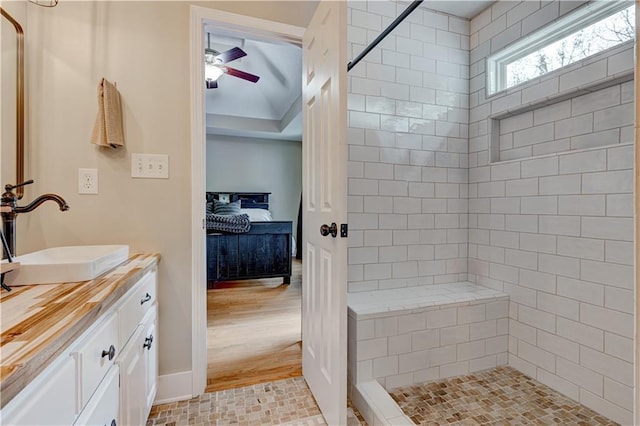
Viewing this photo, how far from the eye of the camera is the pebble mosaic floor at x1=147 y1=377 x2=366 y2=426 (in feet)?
4.90

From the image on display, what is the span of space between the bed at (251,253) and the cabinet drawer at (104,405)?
2.95 m

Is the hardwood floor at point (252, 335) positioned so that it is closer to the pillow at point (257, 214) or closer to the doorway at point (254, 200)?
the doorway at point (254, 200)

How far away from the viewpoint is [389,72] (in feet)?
7.20

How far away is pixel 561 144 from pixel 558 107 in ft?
0.77

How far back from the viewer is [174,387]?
165 centimetres

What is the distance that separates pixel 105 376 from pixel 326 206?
1.01 metres

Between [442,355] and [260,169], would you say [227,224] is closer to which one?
[260,169]

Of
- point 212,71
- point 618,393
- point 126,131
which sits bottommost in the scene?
point 618,393

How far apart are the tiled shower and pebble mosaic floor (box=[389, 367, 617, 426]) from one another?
0.29ft

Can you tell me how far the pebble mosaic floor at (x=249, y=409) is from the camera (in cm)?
149

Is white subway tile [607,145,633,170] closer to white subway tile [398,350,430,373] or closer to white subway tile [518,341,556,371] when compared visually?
white subway tile [518,341,556,371]

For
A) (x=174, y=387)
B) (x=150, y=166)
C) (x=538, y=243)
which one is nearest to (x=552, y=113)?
(x=538, y=243)

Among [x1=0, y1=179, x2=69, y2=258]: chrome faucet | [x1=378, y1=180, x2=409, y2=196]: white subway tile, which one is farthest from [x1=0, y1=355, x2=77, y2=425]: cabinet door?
[x1=378, y1=180, x2=409, y2=196]: white subway tile

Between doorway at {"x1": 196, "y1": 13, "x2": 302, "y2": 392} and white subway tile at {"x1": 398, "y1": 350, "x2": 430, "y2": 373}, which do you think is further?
doorway at {"x1": 196, "y1": 13, "x2": 302, "y2": 392}
